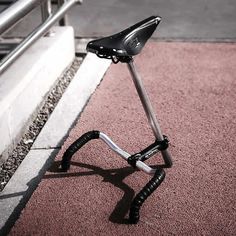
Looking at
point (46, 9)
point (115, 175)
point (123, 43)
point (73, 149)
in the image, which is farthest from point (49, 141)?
point (46, 9)

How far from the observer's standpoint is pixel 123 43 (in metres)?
2.62

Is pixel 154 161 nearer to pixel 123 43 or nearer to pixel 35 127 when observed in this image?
pixel 123 43

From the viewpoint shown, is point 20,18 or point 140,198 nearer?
point 140,198

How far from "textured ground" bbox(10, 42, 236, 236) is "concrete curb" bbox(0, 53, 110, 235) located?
100mm

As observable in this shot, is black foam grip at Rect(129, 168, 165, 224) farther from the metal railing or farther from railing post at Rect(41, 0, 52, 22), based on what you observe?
railing post at Rect(41, 0, 52, 22)

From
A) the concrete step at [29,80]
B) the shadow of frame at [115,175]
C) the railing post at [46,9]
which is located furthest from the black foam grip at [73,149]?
the railing post at [46,9]

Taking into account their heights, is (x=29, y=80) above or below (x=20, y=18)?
below

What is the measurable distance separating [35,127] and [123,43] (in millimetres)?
1665

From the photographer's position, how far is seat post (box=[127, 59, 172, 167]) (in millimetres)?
2783

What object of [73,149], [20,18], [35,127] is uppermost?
[20,18]

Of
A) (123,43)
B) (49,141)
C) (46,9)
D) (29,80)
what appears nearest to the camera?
(123,43)

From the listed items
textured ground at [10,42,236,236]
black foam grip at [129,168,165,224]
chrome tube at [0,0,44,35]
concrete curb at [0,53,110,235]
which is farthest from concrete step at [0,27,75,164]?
black foam grip at [129,168,165,224]

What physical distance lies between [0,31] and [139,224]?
5.32 feet

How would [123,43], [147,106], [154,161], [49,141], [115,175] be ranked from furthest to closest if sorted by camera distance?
[49,141] < [154,161] < [115,175] < [147,106] < [123,43]
